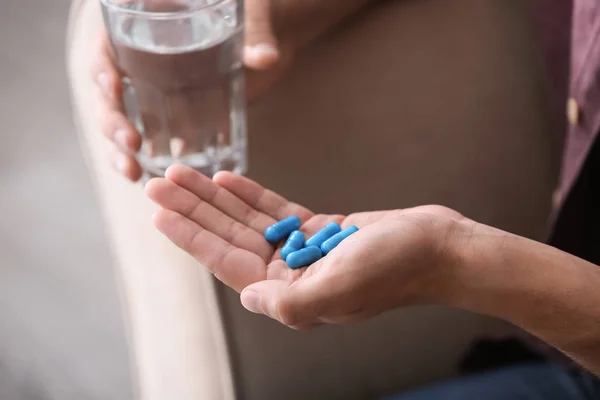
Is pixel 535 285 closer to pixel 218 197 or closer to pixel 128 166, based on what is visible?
pixel 218 197

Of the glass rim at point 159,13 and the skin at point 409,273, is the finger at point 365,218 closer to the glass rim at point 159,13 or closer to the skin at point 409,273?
the skin at point 409,273

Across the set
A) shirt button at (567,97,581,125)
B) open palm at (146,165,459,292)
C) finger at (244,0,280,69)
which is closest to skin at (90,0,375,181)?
finger at (244,0,280,69)

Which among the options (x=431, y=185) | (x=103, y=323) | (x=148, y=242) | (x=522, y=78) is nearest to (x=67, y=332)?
(x=103, y=323)

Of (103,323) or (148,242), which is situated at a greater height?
(148,242)

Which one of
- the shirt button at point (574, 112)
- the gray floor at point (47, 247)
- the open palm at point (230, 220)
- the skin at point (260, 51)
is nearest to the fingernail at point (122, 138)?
the skin at point (260, 51)

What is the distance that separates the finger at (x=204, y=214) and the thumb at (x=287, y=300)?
0.10 meters

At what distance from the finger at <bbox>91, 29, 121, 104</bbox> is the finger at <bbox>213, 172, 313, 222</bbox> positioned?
0.51 feet

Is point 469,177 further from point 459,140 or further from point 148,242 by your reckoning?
point 148,242

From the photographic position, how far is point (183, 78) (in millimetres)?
711

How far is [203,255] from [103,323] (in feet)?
2.79

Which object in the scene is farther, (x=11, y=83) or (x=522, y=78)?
(x=11, y=83)

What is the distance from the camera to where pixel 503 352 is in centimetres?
86

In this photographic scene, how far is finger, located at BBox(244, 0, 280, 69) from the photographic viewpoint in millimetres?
704

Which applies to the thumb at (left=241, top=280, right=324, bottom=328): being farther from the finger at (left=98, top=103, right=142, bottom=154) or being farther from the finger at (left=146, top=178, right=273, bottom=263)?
the finger at (left=98, top=103, right=142, bottom=154)
